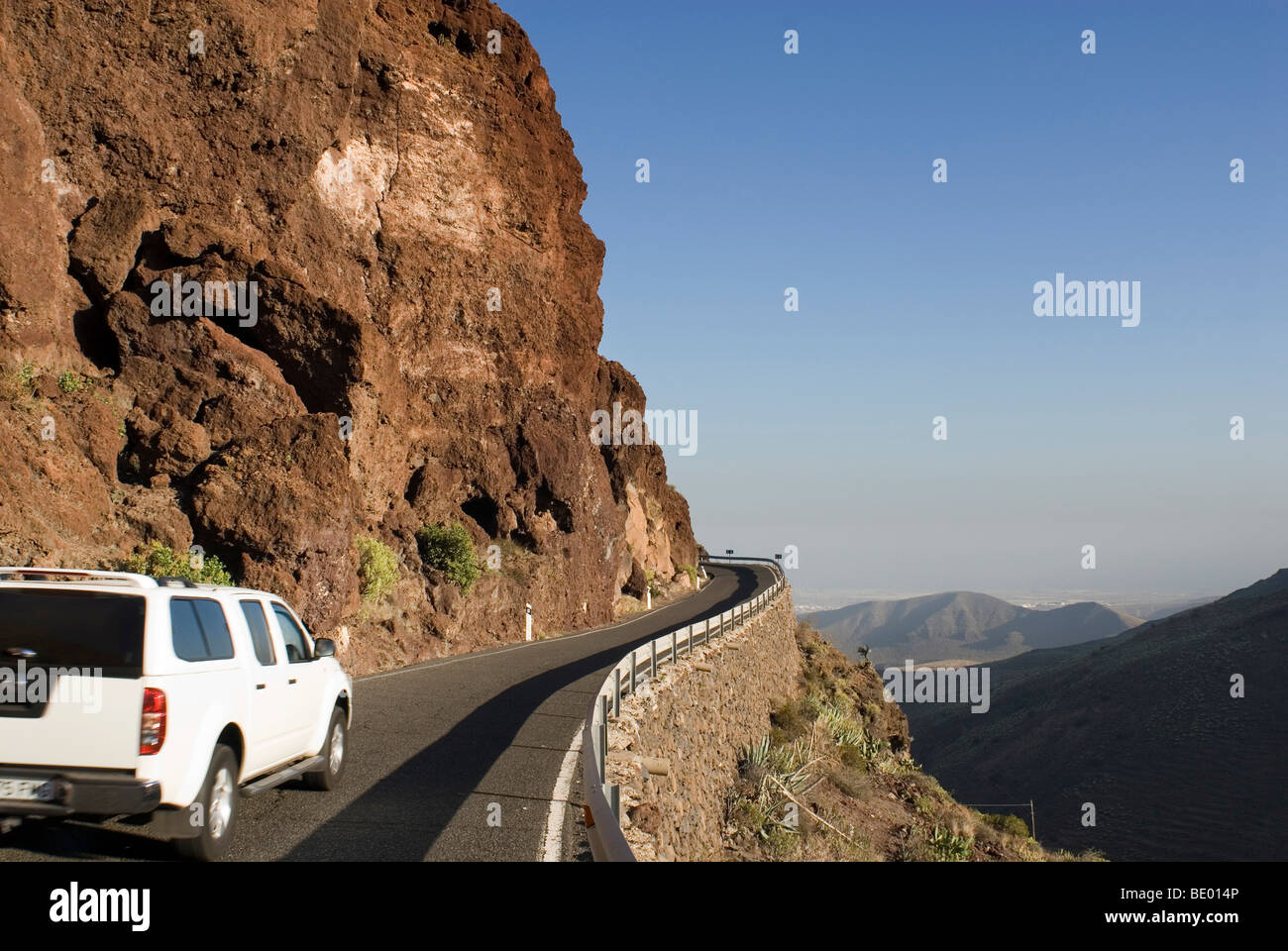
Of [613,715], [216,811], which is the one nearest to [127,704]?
[216,811]

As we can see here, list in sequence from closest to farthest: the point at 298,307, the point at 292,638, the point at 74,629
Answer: the point at 74,629, the point at 292,638, the point at 298,307

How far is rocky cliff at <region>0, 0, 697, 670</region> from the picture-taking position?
1886 centimetres

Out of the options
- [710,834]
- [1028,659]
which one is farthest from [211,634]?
[1028,659]

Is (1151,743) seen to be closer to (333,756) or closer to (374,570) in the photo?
(374,570)

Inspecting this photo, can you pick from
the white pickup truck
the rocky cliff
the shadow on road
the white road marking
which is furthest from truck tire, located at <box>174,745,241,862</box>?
the rocky cliff

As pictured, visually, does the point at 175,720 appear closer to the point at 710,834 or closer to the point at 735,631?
the point at 710,834

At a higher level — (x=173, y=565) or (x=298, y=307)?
(x=298, y=307)

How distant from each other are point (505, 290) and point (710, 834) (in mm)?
22892

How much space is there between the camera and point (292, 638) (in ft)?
30.5

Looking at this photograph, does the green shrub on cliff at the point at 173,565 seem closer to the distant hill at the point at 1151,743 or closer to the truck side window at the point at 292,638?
the truck side window at the point at 292,638

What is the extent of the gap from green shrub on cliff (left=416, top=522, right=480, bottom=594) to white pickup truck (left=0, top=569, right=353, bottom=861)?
18.9 meters

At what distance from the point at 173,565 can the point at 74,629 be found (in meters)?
11.6

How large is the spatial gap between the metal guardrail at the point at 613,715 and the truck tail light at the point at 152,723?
275 cm
